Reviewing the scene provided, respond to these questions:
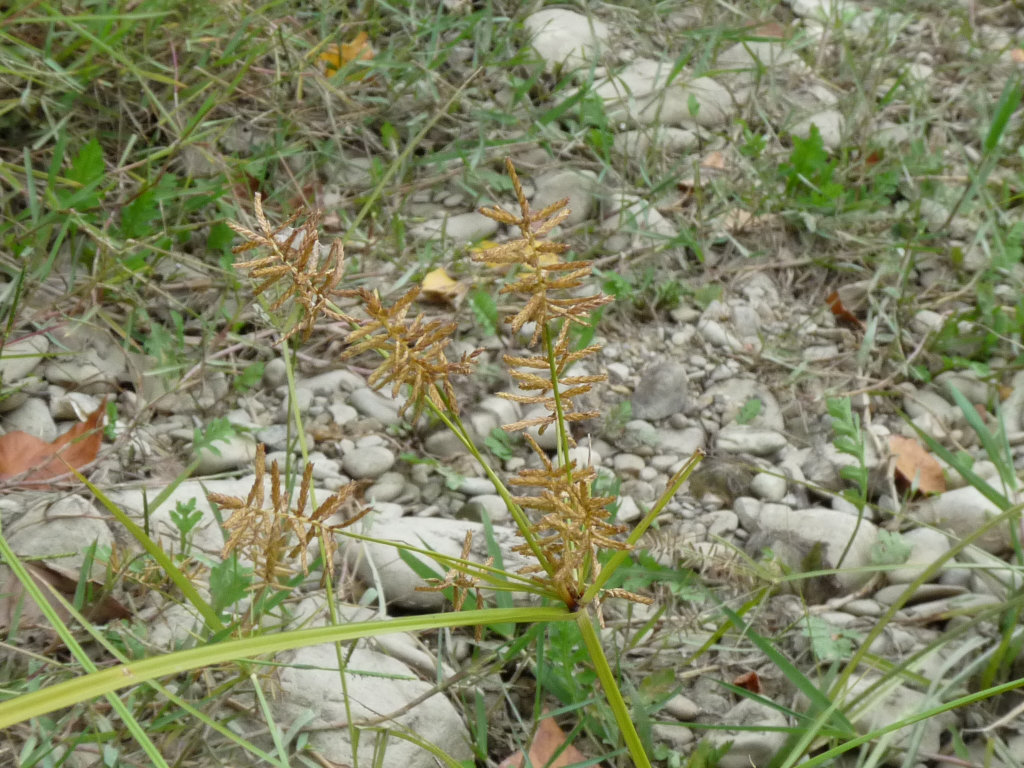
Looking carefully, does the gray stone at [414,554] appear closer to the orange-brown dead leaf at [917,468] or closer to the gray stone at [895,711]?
the gray stone at [895,711]

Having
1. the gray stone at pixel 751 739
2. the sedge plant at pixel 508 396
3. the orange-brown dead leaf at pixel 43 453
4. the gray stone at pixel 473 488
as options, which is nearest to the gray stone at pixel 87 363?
the orange-brown dead leaf at pixel 43 453

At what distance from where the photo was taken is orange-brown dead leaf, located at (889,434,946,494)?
2064 millimetres

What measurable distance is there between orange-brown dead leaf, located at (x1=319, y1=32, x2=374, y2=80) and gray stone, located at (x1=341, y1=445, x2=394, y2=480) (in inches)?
47.2

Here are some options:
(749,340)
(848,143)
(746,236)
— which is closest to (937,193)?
(848,143)

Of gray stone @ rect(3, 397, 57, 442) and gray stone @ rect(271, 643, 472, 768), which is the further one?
gray stone @ rect(3, 397, 57, 442)

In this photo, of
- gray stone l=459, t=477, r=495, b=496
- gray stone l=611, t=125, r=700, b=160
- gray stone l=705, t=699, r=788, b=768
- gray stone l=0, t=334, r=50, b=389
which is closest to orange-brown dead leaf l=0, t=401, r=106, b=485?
gray stone l=0, t=334, r=50, b=389

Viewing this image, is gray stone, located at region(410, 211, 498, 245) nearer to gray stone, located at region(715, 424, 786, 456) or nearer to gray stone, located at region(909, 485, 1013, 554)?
gray stone, located at region(715, 424, 786, 456)

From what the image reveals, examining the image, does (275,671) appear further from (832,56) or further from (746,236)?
(832,56)

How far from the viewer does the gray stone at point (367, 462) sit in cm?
202

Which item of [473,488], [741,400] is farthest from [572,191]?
[473,488]

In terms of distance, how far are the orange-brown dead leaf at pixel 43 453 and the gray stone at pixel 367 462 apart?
0.48 meters

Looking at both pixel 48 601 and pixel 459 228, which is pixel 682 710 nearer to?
pixel 48 601

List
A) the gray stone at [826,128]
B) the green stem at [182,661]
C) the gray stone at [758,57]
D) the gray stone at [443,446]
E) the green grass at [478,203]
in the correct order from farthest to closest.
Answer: the gray stone at [758,57], the gray stone at [826,128], the gray stone at [443,446], the green grass at [478,203], the green stem at [182,661]

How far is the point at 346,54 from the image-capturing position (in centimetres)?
280
